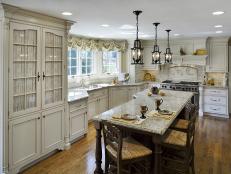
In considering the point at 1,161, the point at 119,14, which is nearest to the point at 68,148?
the point at 1,161

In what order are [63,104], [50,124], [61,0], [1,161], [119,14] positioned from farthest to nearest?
[63,104] → [50,124] → [119,14] → [1,161] → [61,0]

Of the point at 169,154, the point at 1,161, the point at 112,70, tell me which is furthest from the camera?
the point at 112,70

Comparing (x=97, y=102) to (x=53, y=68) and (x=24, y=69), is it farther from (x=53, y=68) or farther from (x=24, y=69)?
(x=24, y=69)

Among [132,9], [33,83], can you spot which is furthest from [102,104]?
[132,9]

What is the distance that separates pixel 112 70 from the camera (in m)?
7.31

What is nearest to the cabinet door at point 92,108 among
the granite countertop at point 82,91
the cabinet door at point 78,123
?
the granite countertop at point 82,91

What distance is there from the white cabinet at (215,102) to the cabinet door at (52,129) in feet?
15.1

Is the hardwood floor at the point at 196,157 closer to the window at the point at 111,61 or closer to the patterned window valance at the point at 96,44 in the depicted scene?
the patterned window valance at the point at 96,44

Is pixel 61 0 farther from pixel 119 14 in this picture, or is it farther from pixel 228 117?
pixel 228 117

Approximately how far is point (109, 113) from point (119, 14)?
1.59 metres

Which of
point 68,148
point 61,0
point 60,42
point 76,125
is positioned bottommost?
point 68,148

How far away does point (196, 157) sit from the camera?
144 inches

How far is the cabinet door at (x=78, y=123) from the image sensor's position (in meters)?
4.15

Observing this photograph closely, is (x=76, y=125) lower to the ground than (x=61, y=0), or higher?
lower
